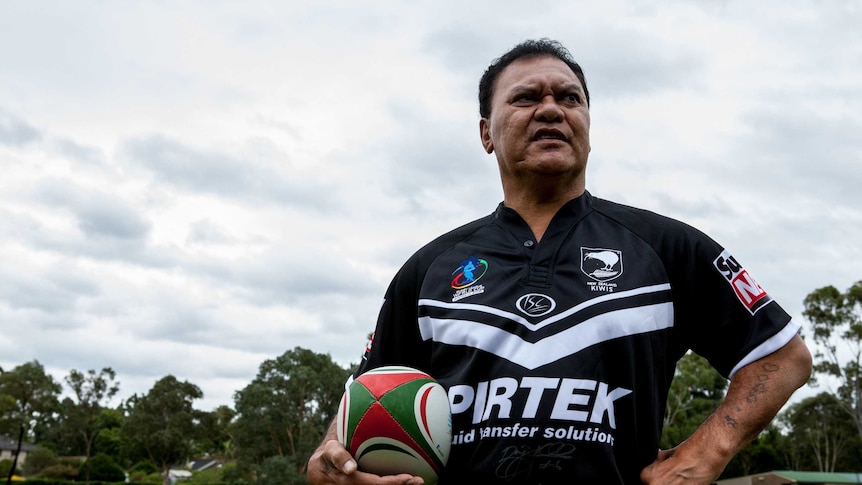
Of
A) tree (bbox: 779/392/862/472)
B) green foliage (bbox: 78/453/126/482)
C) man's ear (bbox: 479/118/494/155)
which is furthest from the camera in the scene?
green foliage (bbox: 78/453/126/482)

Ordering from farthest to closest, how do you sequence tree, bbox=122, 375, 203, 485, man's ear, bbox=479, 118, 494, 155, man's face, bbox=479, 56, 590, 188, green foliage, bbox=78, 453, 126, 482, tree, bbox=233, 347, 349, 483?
tree, bbox=122, 375, 203, 485 < green foliage, bbox=78, 453, 126, 482 < tree, bbox=233, 347, 349, 483 < man's ear, bbox=479, 118, 494, 155 < man's face, bbox=479, 56, 590, 188

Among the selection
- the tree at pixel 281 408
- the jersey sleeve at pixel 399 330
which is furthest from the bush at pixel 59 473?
the jersey sleeve at pixel 399 330

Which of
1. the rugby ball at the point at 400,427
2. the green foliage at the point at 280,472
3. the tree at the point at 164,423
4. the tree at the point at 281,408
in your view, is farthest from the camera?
the tree at the point at 164,423

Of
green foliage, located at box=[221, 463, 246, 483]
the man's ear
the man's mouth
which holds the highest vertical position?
the man's ear

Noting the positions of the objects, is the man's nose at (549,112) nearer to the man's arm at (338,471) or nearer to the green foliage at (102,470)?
the man's arm at (338,471)

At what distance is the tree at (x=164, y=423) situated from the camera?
218 ft

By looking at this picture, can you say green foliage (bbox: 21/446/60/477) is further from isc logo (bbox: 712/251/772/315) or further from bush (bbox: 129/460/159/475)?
isc logo (bbox: 712/251/772/315)

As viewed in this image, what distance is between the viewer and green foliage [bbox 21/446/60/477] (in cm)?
6681

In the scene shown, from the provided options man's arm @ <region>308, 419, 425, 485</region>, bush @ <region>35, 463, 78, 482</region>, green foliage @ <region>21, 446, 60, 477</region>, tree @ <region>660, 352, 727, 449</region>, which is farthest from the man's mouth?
green foliage @ <region>21, 446, 60, 477</region>

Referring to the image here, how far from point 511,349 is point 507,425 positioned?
12.2 inches

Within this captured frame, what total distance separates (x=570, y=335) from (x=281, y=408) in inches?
1767

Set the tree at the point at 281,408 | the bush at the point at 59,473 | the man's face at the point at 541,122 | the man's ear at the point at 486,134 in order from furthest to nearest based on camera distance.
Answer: the bush at the point at 59,473 → the tree at the point at 281,408 → the man's ear at the point at 486,134 → the man's face at the point at 541,122

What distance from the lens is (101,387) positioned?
70.1 metres
